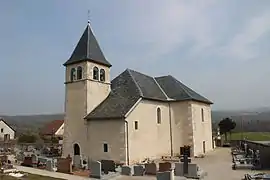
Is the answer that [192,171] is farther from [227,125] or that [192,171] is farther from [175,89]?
[227,125]

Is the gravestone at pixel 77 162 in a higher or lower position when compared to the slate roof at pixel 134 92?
lower

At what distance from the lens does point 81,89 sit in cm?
3039

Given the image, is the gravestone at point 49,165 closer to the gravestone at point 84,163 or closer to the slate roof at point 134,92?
the gravestone at point 84,163

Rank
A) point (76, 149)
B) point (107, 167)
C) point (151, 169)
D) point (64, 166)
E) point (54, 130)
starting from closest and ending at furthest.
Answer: point (151, 169)
point (107, 167)
point (64, 166)
point (76, 149)
point (54, 130)

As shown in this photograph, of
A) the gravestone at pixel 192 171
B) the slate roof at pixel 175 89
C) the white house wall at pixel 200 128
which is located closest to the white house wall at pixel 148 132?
the slate roof at pixel 175 89

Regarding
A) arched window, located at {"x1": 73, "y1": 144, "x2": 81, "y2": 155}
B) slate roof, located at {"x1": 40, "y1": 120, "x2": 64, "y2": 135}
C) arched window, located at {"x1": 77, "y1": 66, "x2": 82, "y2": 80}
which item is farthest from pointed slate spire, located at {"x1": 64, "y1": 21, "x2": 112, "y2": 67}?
slate roof, located at {"x1": 40, "y1": 120, "x2": 64, "y2": 135}

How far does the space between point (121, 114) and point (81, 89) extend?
518 centimetres

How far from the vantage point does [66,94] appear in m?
31.7

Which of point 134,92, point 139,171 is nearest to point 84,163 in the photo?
point 139,171

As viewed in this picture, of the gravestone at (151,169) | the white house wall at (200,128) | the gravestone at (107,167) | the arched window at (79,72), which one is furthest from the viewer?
the white house wall at (200,128)

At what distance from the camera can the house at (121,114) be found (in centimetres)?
2867

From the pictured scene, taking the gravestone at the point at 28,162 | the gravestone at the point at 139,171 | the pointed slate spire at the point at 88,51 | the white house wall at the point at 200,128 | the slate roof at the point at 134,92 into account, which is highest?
the pointed slate spire at the point at 88,51

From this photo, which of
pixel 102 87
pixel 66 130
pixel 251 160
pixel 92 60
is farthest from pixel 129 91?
pixel 251 160

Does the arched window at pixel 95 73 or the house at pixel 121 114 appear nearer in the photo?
the house at pixel 121 114
